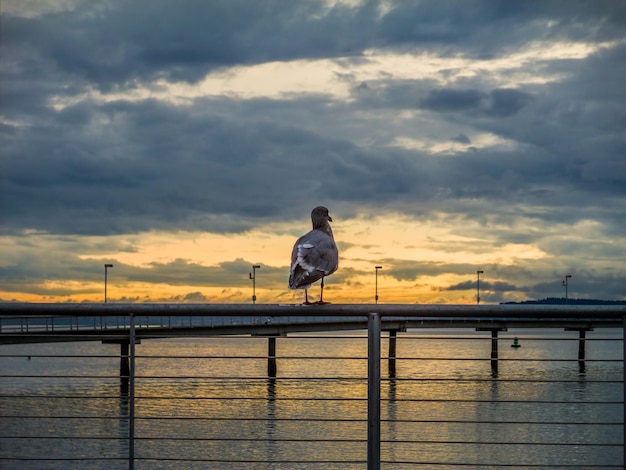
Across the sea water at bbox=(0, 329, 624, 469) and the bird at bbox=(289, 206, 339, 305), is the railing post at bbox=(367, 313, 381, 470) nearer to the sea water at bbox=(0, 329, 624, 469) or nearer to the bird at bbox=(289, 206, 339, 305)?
the bird at bbox=(289, 206, 339, 305)

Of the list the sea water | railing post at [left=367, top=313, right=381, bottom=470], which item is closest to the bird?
railing post at [left=367, top=313, right=381, bottom=470]

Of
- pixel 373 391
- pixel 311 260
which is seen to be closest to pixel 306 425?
pixel 311 260

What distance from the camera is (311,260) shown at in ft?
18.6

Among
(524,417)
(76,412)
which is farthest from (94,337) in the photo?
(76,412)

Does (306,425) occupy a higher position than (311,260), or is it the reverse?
(311,260)

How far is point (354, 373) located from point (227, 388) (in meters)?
15.5

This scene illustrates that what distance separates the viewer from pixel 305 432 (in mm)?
30484

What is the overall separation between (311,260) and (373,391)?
1.25 m

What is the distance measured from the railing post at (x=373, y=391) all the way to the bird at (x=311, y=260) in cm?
90

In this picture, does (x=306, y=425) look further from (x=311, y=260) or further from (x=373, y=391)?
(x=373, y=391)

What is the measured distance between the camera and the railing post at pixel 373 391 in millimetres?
4664

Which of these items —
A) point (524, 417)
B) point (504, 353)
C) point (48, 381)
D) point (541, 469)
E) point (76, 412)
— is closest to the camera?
point (541, 469)

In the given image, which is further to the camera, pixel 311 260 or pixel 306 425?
pixel 306 425

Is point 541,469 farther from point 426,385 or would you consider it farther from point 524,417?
point 426,385
